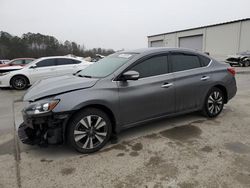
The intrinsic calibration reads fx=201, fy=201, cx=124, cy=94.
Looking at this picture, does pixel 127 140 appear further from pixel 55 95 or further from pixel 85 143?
pixel 55 95

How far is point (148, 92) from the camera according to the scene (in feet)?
11.0

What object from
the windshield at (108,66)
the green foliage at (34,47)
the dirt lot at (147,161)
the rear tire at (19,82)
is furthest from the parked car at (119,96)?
the green foliage at (34,47)

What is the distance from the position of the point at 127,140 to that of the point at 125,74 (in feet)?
3.78

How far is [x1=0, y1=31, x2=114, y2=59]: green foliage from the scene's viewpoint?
35.6m

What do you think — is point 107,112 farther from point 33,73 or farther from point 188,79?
point 33,73

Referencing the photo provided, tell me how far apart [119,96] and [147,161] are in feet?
3.38

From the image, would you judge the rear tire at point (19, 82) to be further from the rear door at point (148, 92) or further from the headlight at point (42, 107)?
the rear door at point (148, 92)

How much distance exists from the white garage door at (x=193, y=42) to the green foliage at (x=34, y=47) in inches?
461

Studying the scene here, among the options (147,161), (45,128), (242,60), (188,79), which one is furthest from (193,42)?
(45,128)

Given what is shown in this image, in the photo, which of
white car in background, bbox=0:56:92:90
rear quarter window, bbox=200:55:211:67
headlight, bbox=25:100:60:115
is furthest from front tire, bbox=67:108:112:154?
white car in background, bbox=0:56:92:90

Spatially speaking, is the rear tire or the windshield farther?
the rear tire

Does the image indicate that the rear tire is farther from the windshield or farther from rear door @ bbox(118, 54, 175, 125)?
rear door @ bbox(118, 54, 175, 125)

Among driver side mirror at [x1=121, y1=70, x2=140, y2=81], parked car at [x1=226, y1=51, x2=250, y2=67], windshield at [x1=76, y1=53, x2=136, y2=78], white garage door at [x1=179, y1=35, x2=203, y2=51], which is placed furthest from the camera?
white garage door at [x1=179, y1=35, x2=203, y2=51]

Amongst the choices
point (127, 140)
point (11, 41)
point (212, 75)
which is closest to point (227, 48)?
point (212, 75)
